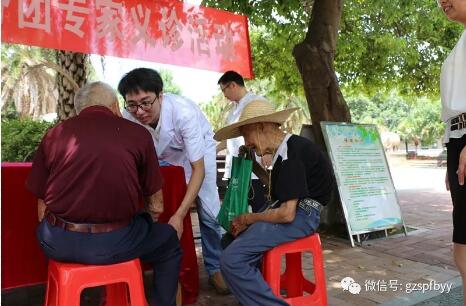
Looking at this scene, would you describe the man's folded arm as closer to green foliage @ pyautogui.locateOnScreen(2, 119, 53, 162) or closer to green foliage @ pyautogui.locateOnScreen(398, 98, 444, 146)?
green foliage @ pyautogui.locateOnScreen(2, 119, 53, 162)

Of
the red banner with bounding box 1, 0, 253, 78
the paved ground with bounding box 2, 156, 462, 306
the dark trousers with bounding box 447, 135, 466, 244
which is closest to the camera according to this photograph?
the dark trousers with bounding box 447, 135, 466, 244

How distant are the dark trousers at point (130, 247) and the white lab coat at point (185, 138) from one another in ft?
1.97

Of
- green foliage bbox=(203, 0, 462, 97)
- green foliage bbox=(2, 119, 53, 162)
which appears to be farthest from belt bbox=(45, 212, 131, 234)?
green foliage bbox=(2, 119, 53, 162)

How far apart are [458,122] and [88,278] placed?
185 centimetres

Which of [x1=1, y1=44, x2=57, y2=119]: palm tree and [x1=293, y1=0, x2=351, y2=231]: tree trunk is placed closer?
[x1=293, y1=0, x2=351, y2=231]: tree trunk

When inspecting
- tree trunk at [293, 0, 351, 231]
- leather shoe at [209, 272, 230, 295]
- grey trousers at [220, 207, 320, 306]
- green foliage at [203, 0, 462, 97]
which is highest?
green foliage at [203, 0, 462, 97]

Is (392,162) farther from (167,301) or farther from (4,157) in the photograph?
(167,301)

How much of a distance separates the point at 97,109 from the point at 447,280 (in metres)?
2.93

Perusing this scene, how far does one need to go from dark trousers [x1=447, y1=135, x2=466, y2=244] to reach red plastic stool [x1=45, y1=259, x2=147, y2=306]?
1504 mm

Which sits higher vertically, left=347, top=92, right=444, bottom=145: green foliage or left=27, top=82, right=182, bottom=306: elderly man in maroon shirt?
left=347, top=92, right=444, bottom=145: green foliage

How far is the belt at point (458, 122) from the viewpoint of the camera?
2.00 meters

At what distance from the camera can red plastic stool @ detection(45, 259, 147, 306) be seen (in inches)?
73.0

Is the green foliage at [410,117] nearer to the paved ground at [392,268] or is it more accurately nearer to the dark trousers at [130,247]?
the paved ground at [392,268]

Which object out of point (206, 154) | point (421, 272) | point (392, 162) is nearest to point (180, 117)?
point (206, 154)
